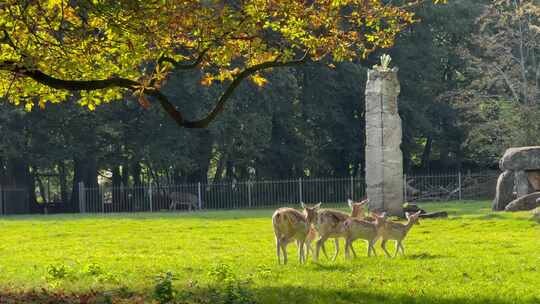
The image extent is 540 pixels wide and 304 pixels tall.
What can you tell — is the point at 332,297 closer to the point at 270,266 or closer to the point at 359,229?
the point at 270,266

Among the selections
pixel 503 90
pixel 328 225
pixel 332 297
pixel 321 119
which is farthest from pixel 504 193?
pixel 332 297

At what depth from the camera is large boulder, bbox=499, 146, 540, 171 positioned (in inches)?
1357

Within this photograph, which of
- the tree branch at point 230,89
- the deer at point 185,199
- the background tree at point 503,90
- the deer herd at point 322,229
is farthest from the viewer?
the background tree at point 503,90

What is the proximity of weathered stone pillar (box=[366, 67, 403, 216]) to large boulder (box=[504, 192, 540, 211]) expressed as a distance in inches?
143

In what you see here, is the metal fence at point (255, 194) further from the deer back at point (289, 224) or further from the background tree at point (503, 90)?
the deer back at point (289, 224)

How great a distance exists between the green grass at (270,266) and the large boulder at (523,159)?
718 cm

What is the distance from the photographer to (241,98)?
172 ft

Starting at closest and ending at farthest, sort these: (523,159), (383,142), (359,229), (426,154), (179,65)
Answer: (179,65) < (359,229) < (383,142) < (523,159) < (426,154)

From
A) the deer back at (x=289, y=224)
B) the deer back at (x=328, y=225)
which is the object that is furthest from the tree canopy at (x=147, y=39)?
the deer back at (x=328, y=225)

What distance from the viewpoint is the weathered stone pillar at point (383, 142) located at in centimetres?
3166

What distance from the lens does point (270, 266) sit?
16.3 metres

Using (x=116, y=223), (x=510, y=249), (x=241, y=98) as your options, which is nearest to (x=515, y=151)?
(x=116, y=223)

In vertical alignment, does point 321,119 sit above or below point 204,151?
above

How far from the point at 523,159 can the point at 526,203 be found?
3079 millimetres
